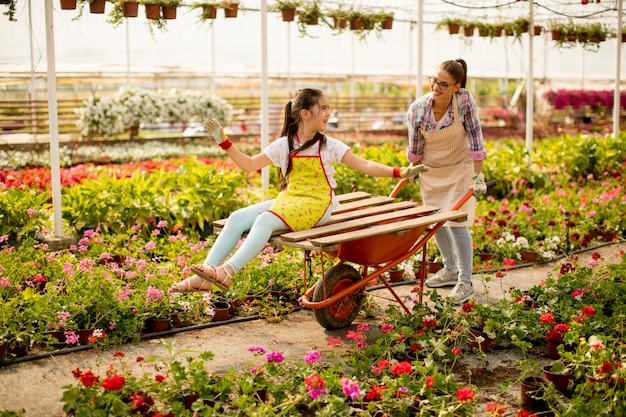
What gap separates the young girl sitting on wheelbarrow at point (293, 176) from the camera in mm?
3852

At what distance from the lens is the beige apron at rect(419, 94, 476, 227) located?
471cm

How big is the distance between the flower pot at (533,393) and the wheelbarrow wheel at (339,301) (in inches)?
47.9

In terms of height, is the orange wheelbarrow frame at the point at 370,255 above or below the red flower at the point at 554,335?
above

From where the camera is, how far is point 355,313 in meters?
4.33

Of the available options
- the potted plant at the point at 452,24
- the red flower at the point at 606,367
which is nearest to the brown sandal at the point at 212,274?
the red flower at the point at 606,367

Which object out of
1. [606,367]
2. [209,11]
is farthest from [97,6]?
[606,367]

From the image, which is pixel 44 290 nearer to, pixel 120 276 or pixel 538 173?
pixel 120 276

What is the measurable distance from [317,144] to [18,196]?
2700mm

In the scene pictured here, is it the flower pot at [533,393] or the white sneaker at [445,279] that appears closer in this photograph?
the flower pot at [533,393]

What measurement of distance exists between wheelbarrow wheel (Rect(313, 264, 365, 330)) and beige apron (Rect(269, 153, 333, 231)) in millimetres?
317

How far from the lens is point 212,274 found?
12.3ft

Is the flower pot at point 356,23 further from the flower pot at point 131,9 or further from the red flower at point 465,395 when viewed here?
the red flower at point 465,395

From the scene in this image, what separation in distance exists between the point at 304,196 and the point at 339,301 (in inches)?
24.1

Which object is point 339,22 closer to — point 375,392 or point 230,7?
point 230,7
